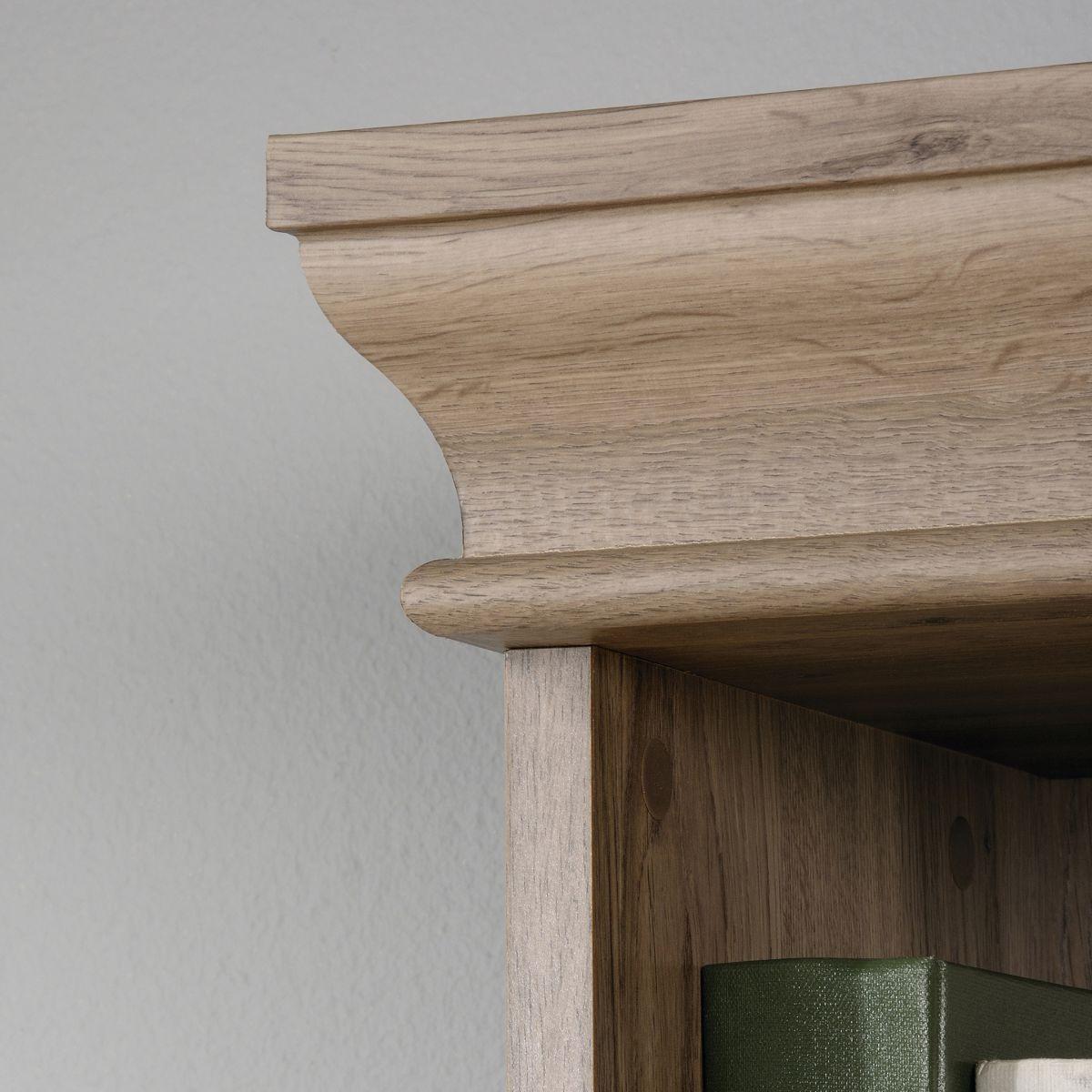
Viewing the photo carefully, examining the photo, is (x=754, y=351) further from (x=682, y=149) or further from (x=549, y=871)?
(x=549, y=871)

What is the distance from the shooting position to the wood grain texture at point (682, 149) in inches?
15.8

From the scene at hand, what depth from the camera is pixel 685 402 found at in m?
0.45

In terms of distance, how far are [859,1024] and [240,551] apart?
573mm

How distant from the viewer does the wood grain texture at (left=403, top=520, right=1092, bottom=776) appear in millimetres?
419

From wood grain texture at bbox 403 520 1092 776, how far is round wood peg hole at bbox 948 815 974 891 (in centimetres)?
26

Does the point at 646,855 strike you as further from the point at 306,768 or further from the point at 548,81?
the point at 548,81

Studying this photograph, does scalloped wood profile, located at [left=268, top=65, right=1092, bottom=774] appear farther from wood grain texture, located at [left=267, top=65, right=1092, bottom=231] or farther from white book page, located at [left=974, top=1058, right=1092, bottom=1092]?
white book page, located at [left=974, top=1058, right=1092, bottom=1092]

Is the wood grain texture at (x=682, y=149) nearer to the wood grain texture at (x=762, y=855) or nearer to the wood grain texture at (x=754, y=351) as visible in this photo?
the wood grain texture at (x=754, y=351)

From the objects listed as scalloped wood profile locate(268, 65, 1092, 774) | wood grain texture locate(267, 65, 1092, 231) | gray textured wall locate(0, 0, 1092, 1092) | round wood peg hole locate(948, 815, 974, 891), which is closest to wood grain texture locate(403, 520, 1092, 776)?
scalloped wood profile locate(268, 65, 1092, 774)

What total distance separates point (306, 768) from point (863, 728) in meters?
0.36

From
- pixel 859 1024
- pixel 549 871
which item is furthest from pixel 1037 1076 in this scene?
pixel 549 871

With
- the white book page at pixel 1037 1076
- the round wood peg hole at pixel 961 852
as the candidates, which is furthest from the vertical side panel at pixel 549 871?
the round wood peg hole at pixel 961 852

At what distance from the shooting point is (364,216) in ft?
1.40

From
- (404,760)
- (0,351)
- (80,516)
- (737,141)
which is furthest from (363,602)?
(737,141)
